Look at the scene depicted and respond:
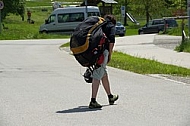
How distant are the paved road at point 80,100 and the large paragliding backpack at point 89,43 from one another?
880 millimetres

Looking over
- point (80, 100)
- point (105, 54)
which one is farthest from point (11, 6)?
point (105, 54)

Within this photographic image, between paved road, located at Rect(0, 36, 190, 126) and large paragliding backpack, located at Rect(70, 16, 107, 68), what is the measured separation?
0.88 meters

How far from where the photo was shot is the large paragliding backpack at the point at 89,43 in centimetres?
966

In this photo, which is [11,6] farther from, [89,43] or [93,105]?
[89,43]

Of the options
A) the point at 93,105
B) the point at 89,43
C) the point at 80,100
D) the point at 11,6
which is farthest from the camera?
the point at 11,6

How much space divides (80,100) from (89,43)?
1745mm

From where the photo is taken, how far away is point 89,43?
31.7ft

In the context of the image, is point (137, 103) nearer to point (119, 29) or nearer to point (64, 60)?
point (64, 60)

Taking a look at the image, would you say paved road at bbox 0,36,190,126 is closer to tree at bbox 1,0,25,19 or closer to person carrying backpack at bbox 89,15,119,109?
person carrying backpack at bbox 89,15,119,109

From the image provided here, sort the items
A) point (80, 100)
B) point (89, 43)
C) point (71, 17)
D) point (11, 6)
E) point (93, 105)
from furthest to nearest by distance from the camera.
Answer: point (11, 6) → point (71, 17) → point (80, 100) → point (93, 105) → point (89, 43)

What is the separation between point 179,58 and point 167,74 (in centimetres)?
517

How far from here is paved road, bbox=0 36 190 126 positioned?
348 inches

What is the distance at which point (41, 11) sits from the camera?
92.4 metres

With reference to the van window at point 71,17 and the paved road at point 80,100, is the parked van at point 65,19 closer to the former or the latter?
the van window at point 71,17
